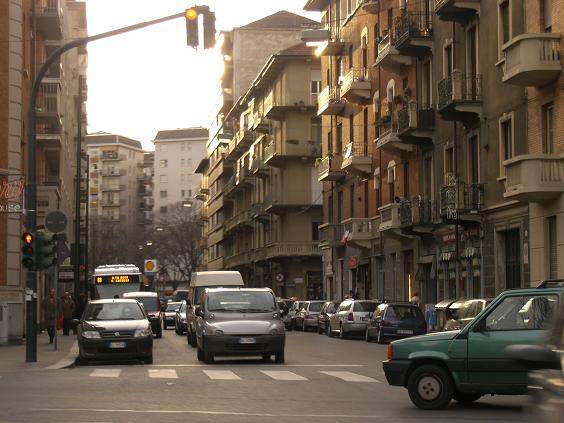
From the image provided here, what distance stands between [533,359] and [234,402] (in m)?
9.97

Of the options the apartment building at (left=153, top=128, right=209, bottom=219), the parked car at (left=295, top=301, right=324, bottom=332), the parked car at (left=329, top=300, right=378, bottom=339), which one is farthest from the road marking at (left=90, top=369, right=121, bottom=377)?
the apartment building at (left=153, top=128, right=209, bottom=219)

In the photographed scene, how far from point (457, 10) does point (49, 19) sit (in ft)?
52.9

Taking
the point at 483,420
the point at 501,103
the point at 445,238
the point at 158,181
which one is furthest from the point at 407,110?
the point at 158,181

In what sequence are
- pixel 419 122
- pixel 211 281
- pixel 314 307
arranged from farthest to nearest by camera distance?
1. pixel 314 307
2. pixel 419 122
3. pixel 211 281

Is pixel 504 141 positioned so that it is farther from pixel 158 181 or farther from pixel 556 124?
pixel 158 181

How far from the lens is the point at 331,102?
60.6m

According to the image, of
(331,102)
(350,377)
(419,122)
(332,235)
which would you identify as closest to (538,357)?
(350,377)

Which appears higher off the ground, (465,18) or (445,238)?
(465,18)

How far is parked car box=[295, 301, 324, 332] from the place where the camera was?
179 ft

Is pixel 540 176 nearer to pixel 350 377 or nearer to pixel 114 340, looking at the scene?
pixel 350 377

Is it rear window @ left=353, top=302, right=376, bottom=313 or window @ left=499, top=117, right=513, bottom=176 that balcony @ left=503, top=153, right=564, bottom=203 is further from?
rear window @ left=353, top=302, right=376, bottom=313

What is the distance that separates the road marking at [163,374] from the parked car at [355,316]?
19.3m

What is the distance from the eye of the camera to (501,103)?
36500 mm

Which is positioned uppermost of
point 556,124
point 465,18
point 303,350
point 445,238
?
point 465,18
